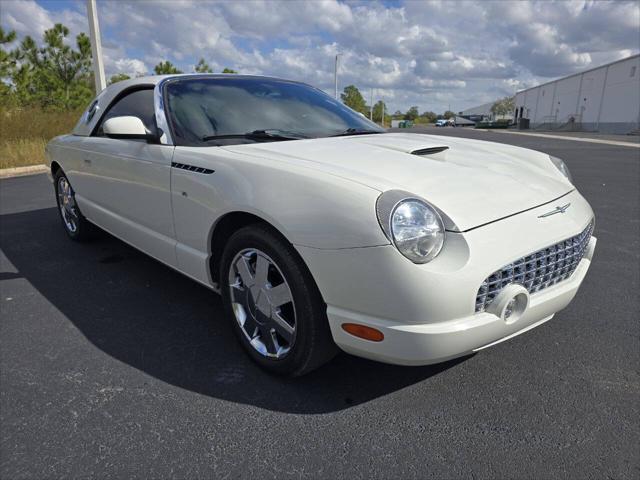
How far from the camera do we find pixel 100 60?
12.4 metres

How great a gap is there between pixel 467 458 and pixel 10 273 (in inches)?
152

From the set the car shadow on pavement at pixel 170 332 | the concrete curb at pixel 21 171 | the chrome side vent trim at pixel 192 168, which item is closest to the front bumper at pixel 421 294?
the car shadow on pavement at pixel 170 332

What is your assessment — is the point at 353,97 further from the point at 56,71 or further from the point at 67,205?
the point at 67,205

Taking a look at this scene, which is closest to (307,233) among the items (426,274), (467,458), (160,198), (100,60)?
(426,274)

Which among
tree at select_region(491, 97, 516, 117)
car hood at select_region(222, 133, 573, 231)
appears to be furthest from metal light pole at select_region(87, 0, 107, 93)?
tree at select_region(491, 97, 516, 117)

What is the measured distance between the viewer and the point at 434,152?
2459 mm

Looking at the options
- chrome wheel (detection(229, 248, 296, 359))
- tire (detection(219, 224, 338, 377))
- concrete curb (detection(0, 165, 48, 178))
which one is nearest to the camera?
tire (detection(219, 224, 338, 377))

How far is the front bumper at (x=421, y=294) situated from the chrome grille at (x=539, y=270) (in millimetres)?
47

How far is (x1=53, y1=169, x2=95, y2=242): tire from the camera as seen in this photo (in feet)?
14.3

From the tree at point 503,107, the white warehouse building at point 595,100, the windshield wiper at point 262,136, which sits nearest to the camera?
the windshield wiper at point 262,136

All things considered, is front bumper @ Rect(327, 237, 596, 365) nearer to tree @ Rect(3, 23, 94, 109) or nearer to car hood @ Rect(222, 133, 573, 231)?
car hood @ Rect(222, 133, 573, 231)

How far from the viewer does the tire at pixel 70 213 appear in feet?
14.3

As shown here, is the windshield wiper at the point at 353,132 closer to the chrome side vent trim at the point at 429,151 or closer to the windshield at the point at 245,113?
the windshield at the point at 245,113

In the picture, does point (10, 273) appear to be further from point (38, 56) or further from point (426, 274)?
point (38, 56)
